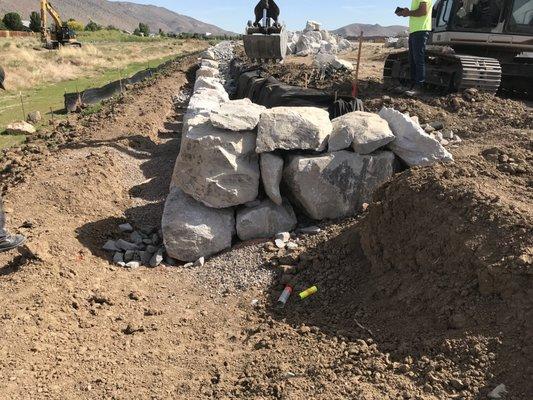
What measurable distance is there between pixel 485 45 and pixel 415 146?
5926mm

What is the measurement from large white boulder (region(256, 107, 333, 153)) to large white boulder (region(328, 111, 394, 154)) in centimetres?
14

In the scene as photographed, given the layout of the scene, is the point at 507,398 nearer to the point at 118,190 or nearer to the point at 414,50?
the point at 118,190

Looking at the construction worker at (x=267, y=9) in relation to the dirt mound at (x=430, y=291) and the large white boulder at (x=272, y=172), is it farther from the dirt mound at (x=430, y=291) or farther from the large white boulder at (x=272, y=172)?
the dirt mound at (x=430, y=291)

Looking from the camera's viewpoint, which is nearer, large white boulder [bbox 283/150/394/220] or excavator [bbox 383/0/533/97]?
large white boulder [bbox 283/150/394/220]

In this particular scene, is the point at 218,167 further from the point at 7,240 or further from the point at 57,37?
the point at 57,37

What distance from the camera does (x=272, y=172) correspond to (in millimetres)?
5117

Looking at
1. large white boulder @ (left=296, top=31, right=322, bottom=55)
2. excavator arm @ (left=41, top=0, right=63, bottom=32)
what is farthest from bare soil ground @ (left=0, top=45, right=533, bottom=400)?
excavator arm @ (left=41, top=0, right=63, bottom=32)

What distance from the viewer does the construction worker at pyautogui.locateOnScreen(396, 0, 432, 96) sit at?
8461 mm

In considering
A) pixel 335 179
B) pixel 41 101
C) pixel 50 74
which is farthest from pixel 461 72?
pixel 50 74

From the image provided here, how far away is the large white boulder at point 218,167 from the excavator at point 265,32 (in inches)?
345

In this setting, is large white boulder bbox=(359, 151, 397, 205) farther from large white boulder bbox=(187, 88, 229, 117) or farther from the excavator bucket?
the excavator bucket

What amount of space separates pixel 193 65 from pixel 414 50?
12304 mm

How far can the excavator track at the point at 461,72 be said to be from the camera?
875cm

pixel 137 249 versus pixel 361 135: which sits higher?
pixel 361 135
